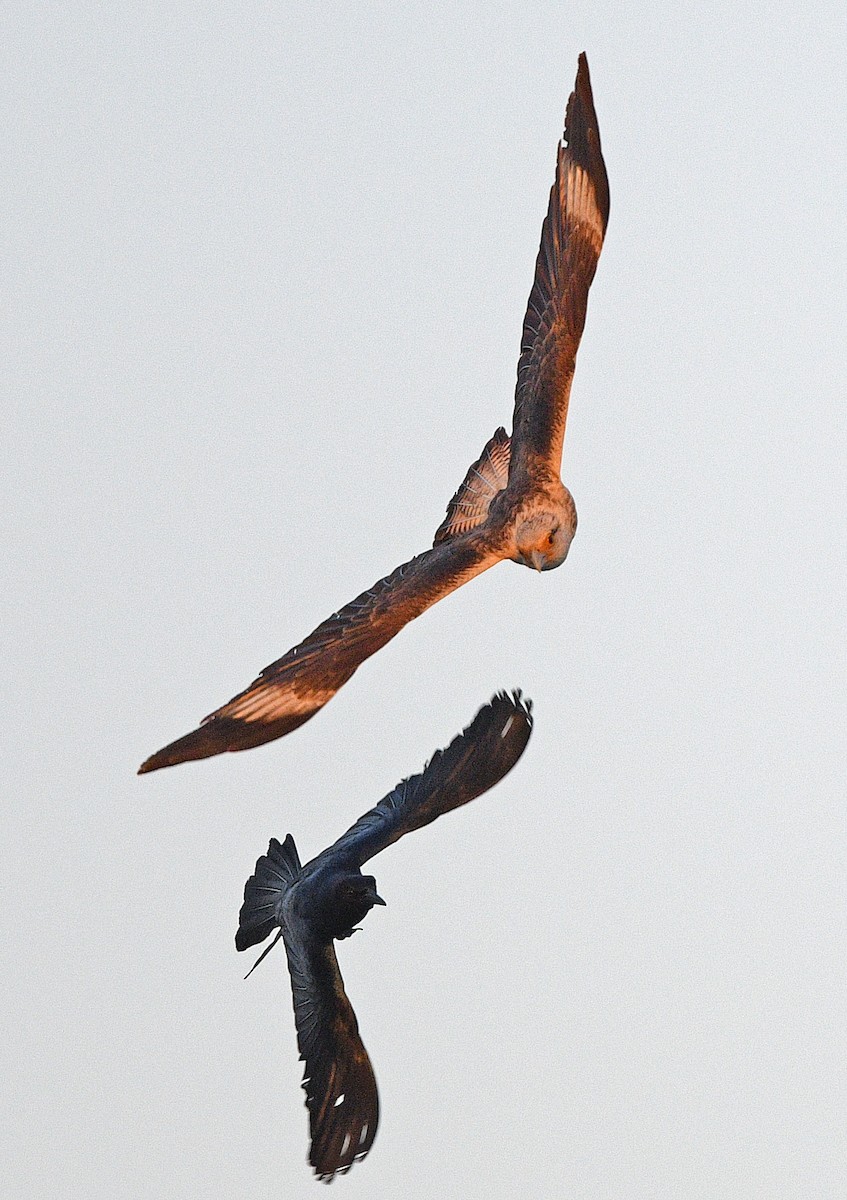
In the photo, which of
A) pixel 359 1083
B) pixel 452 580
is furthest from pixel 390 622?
pixel 359 1083

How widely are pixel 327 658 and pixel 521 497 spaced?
2.37 meters

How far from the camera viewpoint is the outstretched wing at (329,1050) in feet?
63.9

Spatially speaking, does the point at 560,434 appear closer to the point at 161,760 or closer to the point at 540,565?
the point at 540,565

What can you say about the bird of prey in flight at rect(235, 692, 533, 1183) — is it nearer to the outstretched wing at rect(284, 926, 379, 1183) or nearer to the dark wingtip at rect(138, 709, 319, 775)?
the outstretched wing at rect(284, 926, 379, 1183)

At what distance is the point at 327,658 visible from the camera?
18703mm

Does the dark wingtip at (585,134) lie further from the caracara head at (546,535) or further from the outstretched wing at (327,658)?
the outstretched wing at (327,658)

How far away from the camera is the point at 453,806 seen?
2005 centimetres

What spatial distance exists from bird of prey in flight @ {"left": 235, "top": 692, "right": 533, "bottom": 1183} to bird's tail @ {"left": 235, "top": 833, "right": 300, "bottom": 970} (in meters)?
0.15

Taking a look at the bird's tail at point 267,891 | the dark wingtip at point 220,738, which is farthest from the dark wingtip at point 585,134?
the bird's tail at point 267,891

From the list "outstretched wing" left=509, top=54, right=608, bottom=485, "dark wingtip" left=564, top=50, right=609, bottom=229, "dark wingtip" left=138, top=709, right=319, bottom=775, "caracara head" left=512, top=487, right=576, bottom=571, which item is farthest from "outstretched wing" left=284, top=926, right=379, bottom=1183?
"dark wingtip" left=564, top=50, right=609, bottom=229

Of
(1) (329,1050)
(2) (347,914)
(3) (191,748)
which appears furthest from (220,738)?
(1) (329,1050)

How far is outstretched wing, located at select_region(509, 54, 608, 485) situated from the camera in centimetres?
2033

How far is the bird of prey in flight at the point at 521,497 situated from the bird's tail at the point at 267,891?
97.9 inches

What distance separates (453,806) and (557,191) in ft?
16.1
